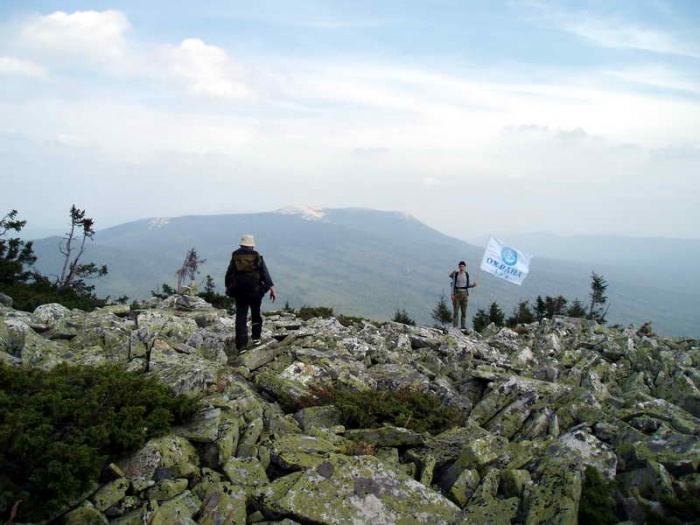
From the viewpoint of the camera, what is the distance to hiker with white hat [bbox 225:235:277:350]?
39.7ft

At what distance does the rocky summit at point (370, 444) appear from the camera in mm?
5340

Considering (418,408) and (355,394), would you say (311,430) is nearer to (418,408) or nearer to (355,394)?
(355,394)

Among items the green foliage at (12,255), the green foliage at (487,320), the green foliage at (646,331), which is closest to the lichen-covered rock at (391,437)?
the green foliage at (646,331)

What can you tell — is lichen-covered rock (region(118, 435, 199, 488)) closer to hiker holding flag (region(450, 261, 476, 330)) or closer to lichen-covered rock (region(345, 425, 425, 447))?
lichen-covered rock (region(345, 425, 425, 447))

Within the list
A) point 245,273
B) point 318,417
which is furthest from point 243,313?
point 318,417

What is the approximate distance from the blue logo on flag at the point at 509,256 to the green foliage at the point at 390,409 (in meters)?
13.9

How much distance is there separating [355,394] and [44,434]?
483 cm

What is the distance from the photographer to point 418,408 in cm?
835

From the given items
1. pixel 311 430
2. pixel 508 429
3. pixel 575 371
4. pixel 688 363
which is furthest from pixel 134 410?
pixel 688 363

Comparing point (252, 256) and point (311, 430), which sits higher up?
point (252, 256)

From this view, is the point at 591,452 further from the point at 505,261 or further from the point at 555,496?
the point at 505,261

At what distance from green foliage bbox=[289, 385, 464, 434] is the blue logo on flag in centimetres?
1386

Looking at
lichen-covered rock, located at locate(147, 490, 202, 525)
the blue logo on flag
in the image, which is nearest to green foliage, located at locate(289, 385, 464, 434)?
lichen-covered rock, located at locate(147, 490, 202, 525)

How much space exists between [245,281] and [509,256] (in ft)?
45.2
